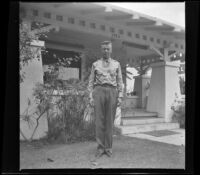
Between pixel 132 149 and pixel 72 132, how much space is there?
1377mm

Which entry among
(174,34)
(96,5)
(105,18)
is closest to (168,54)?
(174,34)

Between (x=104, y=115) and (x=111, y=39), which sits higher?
(x=111, y=39)

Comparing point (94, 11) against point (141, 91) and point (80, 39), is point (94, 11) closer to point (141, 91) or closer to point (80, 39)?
point (80, 39)

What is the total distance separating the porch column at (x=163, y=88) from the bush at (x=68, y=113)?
3340mm

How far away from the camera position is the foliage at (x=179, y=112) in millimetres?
9000

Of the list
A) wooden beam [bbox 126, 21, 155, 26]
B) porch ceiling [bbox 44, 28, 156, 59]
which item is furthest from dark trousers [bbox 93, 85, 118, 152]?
wooden beam [bbox 126, 21, 155, 26]

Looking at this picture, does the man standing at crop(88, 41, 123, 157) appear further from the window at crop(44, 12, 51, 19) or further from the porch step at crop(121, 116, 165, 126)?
the porch step at crop(121, 116, 165, 126)

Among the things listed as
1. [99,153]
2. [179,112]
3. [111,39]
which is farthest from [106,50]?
[179,112]

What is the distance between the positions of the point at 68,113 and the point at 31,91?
0.94 meters

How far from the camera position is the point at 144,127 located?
790 cm

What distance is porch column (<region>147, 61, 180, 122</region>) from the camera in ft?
30.0

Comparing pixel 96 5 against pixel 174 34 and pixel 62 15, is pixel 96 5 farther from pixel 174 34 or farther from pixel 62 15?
pixel 174 34

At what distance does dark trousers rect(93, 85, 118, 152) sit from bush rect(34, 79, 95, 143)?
100cm

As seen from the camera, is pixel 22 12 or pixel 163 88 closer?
pixel 22 12
